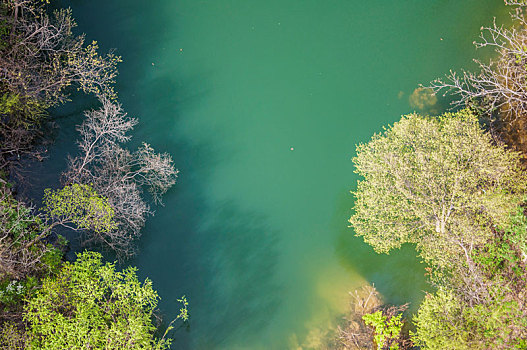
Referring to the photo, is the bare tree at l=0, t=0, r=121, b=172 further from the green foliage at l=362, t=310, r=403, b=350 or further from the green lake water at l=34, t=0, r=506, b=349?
the green foliage at l=362, t=310, r=403, b=350

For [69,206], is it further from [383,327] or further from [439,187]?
[439,187]

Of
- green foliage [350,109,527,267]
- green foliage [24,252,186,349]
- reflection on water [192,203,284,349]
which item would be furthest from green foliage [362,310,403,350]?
green foliage [24,252,186,349]

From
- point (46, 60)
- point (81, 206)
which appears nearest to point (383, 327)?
point (81, 206)

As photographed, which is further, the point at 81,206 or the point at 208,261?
the point at 208,261

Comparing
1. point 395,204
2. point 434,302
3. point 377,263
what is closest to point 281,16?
point 395,204

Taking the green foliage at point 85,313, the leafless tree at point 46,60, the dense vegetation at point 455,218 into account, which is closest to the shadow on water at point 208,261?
the green foliage at point 85,313

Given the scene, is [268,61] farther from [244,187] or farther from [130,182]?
[130,182]

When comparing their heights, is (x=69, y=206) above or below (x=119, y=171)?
below
